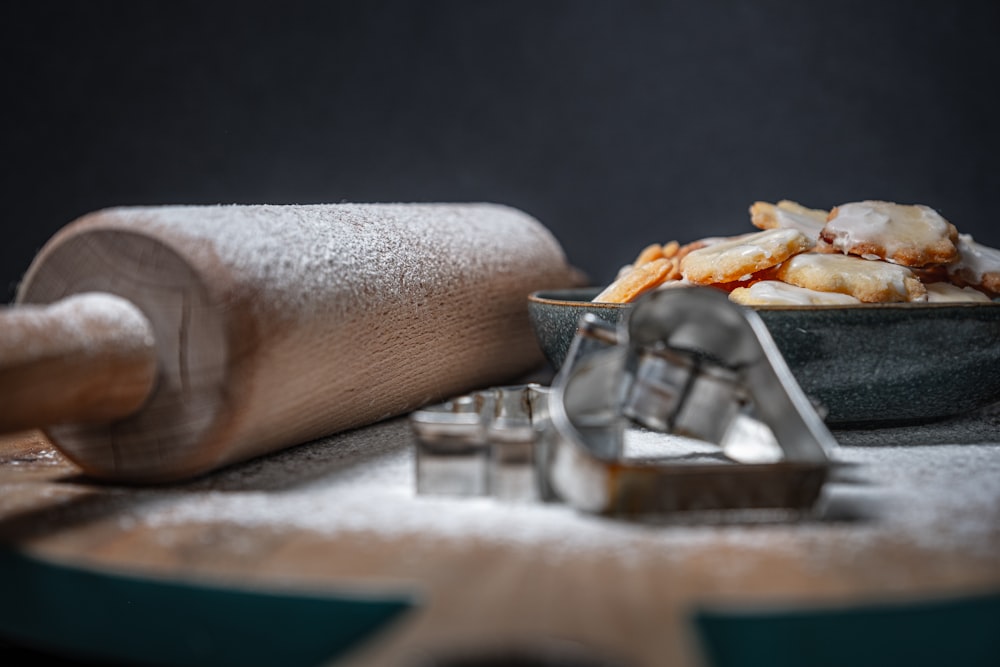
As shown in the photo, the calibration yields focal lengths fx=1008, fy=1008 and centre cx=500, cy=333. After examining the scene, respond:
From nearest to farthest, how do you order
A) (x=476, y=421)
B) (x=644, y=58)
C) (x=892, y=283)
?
(x=476, y=421) < (x=892, y=283) < (x=644, y=58)

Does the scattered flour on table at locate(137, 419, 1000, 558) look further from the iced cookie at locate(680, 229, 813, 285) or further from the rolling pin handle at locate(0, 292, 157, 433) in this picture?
the iced cookie at locate(680, 229, 813, 285)

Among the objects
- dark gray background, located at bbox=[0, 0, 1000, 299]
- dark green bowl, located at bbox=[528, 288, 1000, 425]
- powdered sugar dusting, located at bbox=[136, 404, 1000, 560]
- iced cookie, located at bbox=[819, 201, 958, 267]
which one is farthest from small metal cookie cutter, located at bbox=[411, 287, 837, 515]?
dark gray background, located at bbox=[0, 0, 1000, 299]

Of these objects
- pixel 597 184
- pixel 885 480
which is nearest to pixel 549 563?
pixel 885 480

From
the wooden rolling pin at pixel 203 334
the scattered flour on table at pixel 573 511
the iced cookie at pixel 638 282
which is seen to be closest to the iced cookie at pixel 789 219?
the iced cookie at pixel 638 282

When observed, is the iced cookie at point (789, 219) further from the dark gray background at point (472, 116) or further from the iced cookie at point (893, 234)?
the dark gray background at point (472, 116)

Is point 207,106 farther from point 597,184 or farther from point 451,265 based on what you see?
point 451,265

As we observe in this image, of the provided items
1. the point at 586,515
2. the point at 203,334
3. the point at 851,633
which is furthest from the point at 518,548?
the point at 203,334
